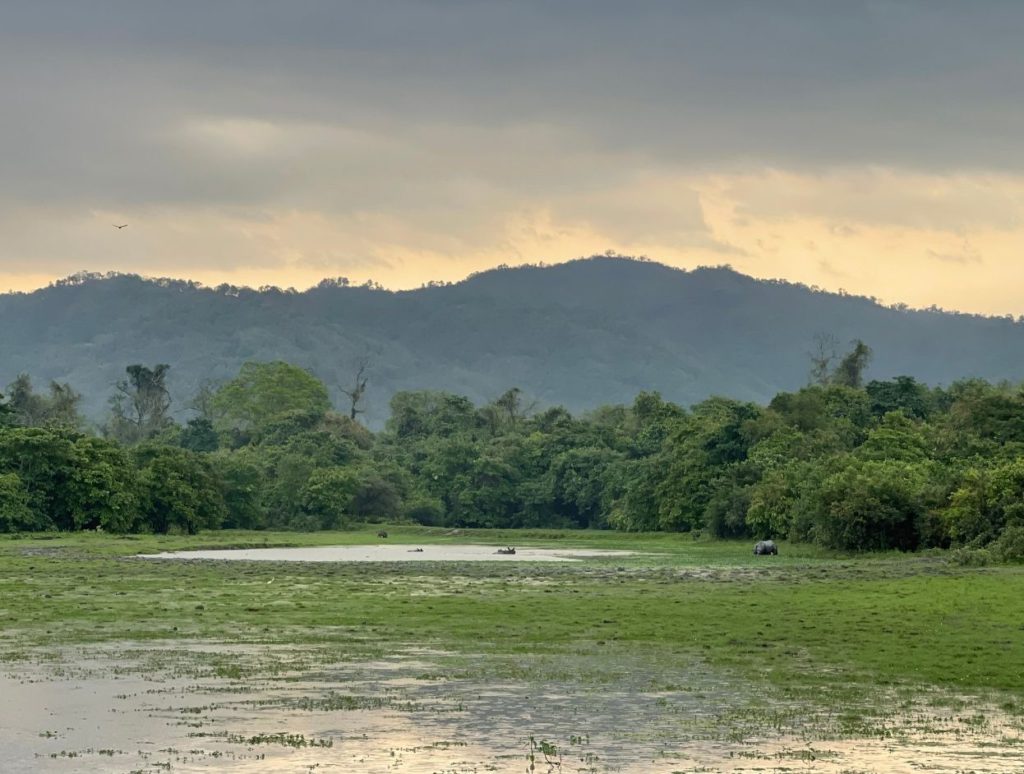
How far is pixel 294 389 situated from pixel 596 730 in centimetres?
17085

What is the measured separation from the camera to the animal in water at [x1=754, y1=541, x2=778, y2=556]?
7538 centimetres

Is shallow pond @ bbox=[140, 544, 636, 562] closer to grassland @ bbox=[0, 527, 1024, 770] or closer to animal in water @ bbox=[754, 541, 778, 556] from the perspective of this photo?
animal in water @ bbox=[754, 541, 778, 556]

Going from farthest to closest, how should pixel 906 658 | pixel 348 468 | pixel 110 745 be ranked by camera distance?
pixel 348 468 < pixel 906 658 < pixel 110 745

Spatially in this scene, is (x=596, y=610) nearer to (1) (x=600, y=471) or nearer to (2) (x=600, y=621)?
(2) (x=600, y=621)

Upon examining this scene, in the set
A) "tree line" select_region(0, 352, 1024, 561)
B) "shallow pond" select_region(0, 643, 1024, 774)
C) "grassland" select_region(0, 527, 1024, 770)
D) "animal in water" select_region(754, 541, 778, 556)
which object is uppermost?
"tree line" select_region(0, 352, 1024, 561)

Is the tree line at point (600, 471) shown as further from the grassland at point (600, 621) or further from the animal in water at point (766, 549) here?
the grassland at point (600, 621)

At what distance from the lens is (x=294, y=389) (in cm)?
19250

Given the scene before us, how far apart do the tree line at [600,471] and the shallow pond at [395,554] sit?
40.4 ft

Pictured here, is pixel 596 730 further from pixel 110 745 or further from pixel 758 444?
pixel 758 444

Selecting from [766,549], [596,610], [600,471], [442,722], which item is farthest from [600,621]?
[600,471]

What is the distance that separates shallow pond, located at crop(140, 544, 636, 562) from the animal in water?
7660 mm

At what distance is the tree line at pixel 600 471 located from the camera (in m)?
72.8

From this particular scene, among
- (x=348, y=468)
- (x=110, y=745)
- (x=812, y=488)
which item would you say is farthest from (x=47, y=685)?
(x=348, y=468)

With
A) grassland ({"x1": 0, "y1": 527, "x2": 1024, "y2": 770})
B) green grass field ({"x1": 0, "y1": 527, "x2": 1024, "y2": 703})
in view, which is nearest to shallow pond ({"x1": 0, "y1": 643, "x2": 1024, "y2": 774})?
grassland ({"x1": 0, "y1": 527, "x2": 1024, "y2": 770})
